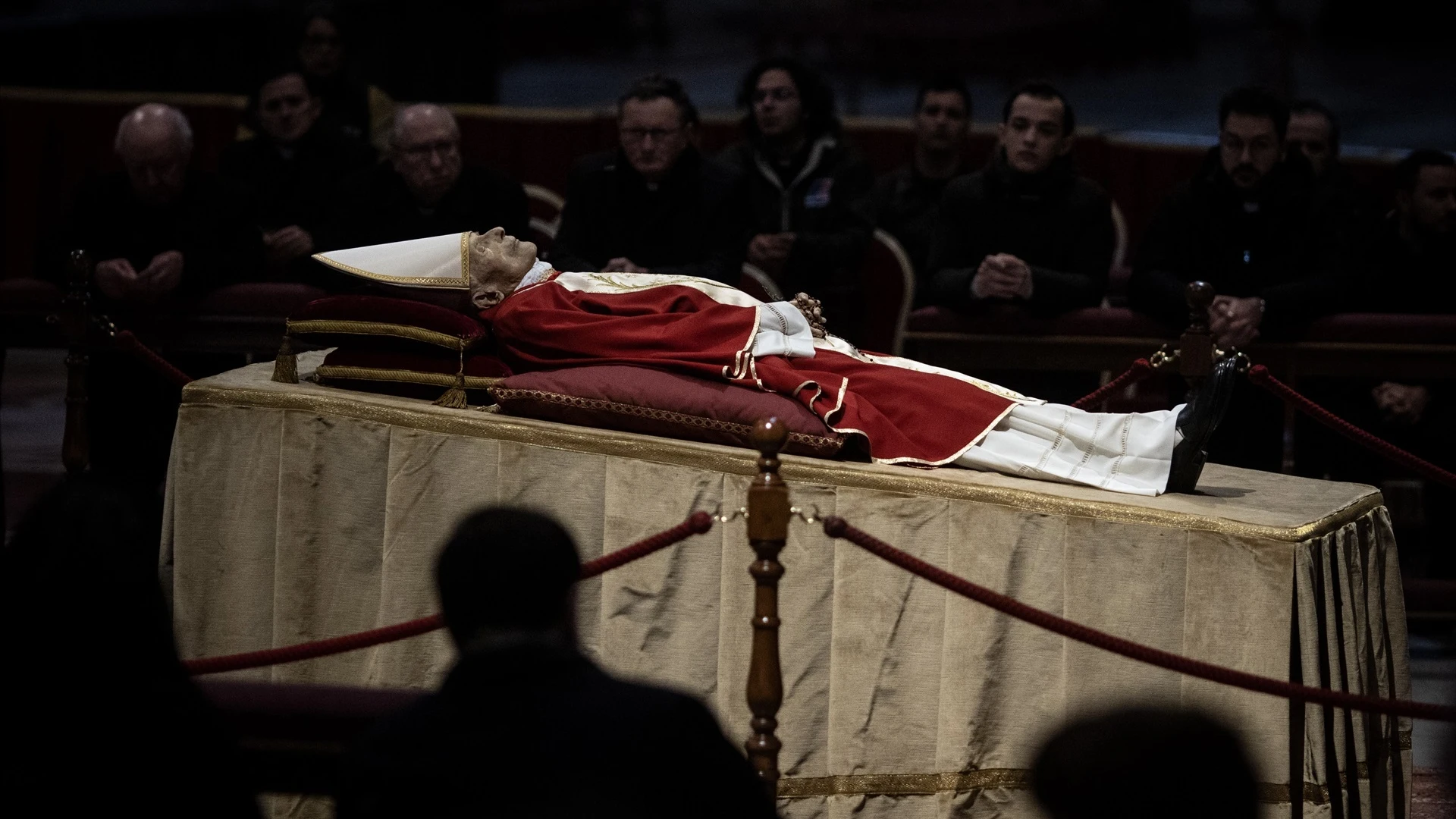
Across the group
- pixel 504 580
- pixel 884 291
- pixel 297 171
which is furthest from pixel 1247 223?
pixel 504 580

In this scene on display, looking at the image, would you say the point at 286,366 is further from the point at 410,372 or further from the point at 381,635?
the point at 381,635

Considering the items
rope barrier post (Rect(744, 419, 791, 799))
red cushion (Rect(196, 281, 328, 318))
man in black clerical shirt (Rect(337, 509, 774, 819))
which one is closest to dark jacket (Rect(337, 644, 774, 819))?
man in black clerical shirt (Rect(337, 509, 774, 819))

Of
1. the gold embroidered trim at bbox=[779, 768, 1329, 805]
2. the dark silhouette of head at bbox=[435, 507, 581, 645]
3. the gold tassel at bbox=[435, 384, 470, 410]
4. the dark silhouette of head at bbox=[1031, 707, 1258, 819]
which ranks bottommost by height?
the gold embroidered trim at bbox=[779, 768, 1329, 805]

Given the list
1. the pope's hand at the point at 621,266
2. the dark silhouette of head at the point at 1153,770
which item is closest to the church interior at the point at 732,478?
the dark silhouette of head at the point at 1153,770

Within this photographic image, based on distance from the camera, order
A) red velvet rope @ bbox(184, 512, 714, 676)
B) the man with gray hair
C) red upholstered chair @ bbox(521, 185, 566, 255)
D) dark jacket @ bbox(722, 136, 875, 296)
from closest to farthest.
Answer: red velvet rope @ bbox(184, 512, 714, 676) → the man with gray hair → dark jacket @ bbox(722, 136, 875, 296) → red upholstered chair @ bbox(521, 185, 566, 255)

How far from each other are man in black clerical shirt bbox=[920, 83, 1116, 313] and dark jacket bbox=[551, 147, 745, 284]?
80 centimetres

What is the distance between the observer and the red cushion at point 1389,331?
6.00m

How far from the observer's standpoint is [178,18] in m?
11.0

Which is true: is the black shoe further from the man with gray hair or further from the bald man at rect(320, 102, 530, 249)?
the man with gray hair

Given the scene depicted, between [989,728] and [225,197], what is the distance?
3596 millimetres

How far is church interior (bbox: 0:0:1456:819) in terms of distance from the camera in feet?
7.97

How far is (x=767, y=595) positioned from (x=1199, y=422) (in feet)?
4.40

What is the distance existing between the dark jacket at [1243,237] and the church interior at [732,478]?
0.01 metres

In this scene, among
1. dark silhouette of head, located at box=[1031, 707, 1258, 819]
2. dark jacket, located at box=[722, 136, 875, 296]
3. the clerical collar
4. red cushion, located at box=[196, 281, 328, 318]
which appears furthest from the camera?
dark jacket, located at box=[722, 136, 875, 296]
